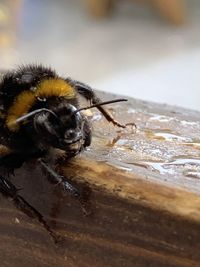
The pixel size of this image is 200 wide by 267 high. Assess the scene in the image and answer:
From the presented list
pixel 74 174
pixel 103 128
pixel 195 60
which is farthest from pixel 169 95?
pixel 74 174

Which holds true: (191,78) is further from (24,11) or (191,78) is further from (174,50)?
(24,11)

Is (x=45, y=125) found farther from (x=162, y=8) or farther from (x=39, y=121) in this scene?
(x=162, y=8)

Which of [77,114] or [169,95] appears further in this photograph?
[169,95]

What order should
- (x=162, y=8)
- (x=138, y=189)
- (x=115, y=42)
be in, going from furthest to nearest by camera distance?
(x=162, y=8) < (x=115, y=42) < (x=138, y=189)

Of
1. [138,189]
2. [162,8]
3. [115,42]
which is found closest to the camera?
[138,189]

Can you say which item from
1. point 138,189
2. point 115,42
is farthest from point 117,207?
point 115,42

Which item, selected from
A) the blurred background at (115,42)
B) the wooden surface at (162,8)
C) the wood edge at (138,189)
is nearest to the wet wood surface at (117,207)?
the wood edge at (138,189)
